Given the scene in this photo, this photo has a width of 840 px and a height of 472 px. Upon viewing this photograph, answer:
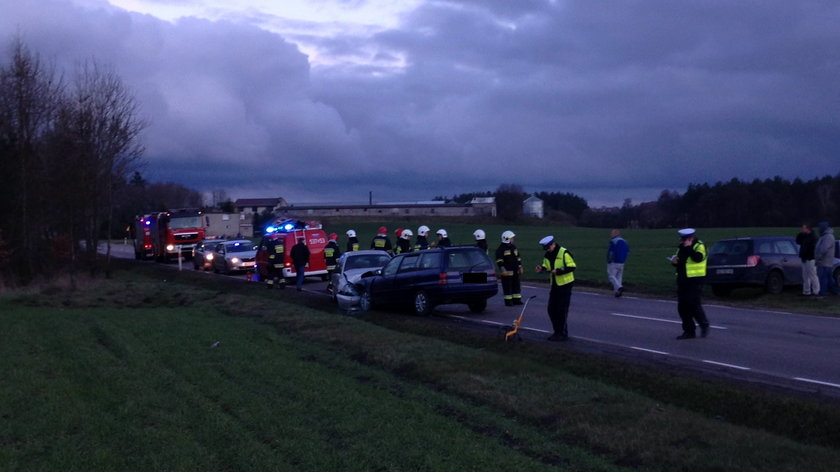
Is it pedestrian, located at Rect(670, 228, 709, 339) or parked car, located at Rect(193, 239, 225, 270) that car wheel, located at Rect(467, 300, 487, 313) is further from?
parked car, located at Rect(193, 239, 225, 270)

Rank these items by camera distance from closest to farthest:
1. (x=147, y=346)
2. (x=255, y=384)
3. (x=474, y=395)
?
(x=474, y=395) → (x=255, y=384) → (x=147, y=346)

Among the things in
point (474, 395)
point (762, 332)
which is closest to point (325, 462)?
point (474, 395)

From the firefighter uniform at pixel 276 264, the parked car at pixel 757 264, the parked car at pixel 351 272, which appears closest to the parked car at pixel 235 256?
the firefighter uniform at pixel 276 264

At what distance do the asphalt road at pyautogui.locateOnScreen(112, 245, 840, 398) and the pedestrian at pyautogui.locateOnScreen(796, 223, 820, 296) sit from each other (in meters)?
2.56

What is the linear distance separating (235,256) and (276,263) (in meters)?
10.5

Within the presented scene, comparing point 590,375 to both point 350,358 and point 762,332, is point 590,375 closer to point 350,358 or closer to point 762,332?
point 350,358

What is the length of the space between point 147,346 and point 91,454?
6.65 meters

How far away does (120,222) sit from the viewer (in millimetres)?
82625

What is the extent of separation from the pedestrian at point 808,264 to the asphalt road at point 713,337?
256 centimetres

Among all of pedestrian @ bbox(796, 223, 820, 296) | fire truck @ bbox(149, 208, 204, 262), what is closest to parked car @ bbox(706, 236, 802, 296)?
pedestrian @ bbox(796, 223, 820, 296)

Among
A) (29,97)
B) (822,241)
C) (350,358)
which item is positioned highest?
(29,97)

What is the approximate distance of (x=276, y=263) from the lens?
28.7m

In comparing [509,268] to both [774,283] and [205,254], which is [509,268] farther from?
[205,254]

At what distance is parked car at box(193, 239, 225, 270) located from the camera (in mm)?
41781
